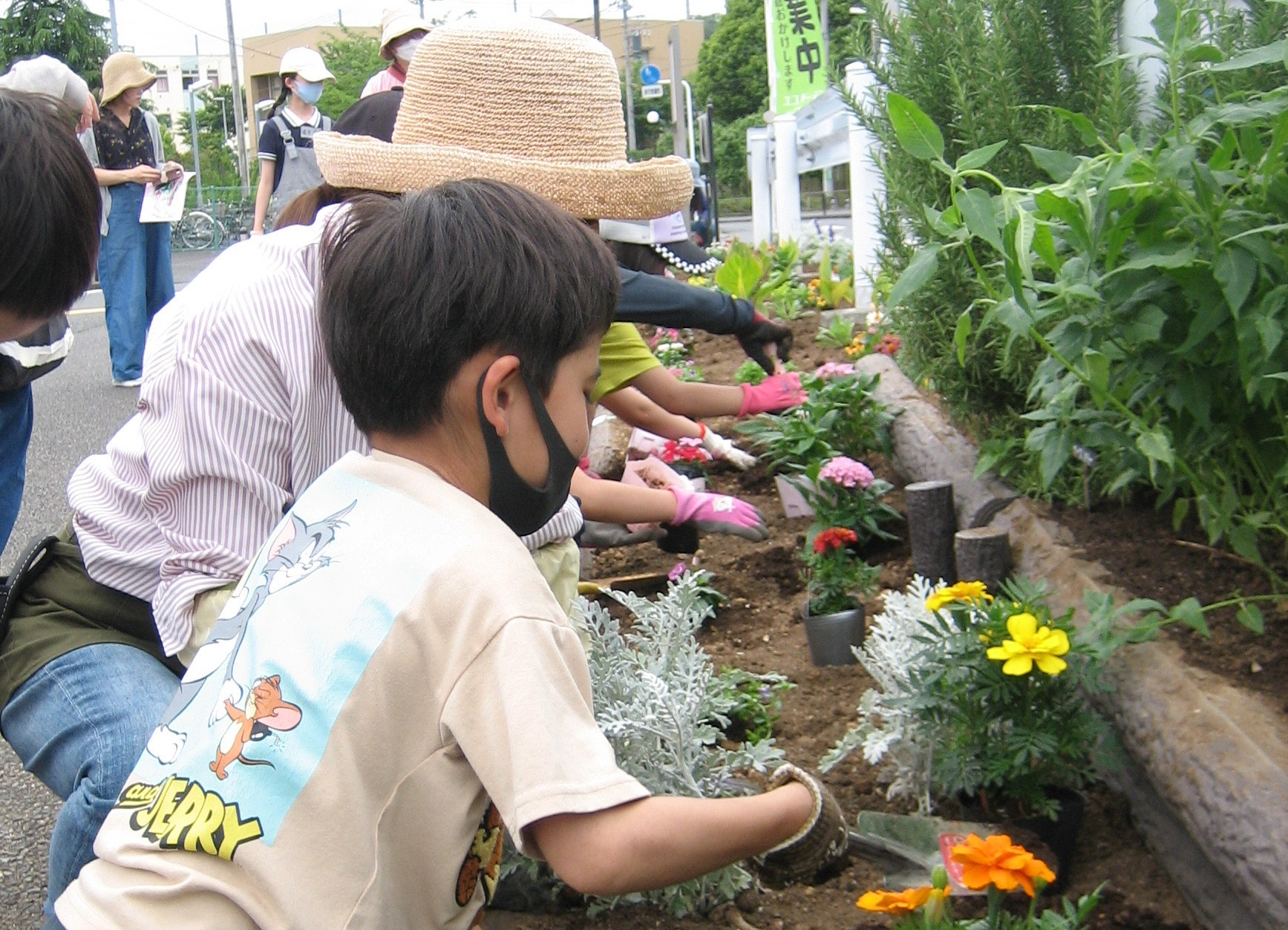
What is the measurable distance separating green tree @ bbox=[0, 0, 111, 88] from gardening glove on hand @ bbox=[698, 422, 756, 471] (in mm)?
25647

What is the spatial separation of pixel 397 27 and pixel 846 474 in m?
3.58

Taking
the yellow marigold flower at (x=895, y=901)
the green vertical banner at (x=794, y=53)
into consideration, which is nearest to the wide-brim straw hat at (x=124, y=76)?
the green vertical banner at (x=794, y=53)

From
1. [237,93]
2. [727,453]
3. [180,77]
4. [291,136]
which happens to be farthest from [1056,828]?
[180,77]

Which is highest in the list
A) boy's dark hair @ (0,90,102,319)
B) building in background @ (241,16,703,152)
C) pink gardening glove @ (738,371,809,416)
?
building in background @ (241,16,703,152)

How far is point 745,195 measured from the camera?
45.2 metres

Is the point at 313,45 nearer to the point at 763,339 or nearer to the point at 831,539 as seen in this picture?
the point at 763,339

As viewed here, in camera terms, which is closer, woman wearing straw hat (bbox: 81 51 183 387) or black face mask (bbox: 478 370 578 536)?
black face mask (bbox: 478 370 578 536)

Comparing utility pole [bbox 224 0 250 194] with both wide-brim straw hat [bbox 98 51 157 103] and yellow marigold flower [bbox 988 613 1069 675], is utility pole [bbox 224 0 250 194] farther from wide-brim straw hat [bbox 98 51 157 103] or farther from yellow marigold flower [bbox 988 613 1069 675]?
yellow marigold flower [bbox 988 613 1069 675]

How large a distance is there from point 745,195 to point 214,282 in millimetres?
44324

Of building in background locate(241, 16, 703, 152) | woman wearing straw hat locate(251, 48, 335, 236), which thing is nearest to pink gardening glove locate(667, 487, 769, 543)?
woman wearing straw hat locate(251, 48, 335, 236)

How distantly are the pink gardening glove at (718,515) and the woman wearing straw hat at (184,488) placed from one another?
97cm

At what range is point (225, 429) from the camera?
6.20 ft

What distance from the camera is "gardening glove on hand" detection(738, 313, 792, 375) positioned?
3.81 meters

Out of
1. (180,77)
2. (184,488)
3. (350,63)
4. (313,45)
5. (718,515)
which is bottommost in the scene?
(718,515)
